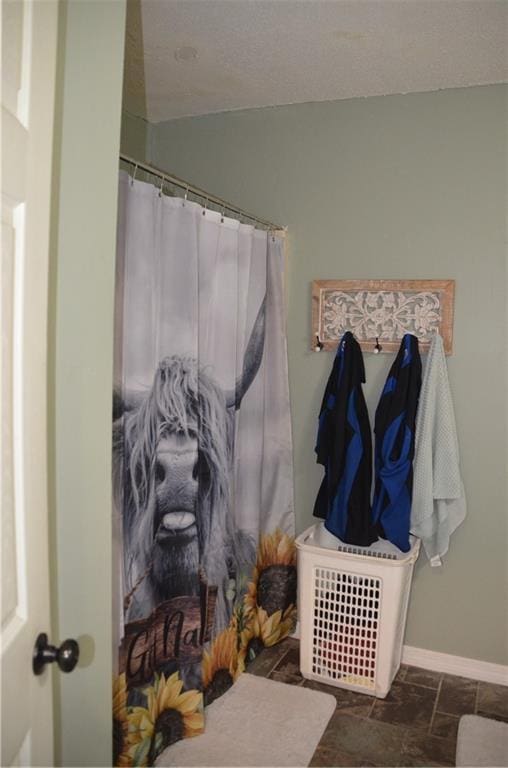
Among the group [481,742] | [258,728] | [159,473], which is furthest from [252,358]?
[481,742]

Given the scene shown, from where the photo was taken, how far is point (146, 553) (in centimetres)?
202

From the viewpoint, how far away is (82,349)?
1.19 m

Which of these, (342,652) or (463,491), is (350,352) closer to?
(463,491)

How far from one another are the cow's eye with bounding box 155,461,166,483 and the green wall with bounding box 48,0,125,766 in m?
0.79

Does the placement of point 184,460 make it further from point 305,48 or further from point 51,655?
point 305,48

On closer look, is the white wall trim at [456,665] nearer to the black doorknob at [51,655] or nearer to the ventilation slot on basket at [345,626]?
the ventilation slot on basket at [345,626]

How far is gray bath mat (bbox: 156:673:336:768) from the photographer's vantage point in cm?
210

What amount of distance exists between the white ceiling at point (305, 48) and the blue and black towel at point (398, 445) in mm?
1115

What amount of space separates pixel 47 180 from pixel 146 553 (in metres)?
1.35

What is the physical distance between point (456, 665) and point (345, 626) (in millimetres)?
587

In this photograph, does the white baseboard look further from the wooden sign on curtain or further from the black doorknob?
the black doorknob

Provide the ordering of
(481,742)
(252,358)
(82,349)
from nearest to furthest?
(82,349)
(481,742)
(252,358)

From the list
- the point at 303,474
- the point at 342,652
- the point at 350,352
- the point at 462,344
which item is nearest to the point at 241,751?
the point at 342,652

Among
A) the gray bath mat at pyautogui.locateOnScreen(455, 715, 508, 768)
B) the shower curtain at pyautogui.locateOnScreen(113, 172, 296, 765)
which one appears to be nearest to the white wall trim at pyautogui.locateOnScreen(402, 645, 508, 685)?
the gray bath mat at pyautogui.locateOnScreen(455, 715, 508, 768)
